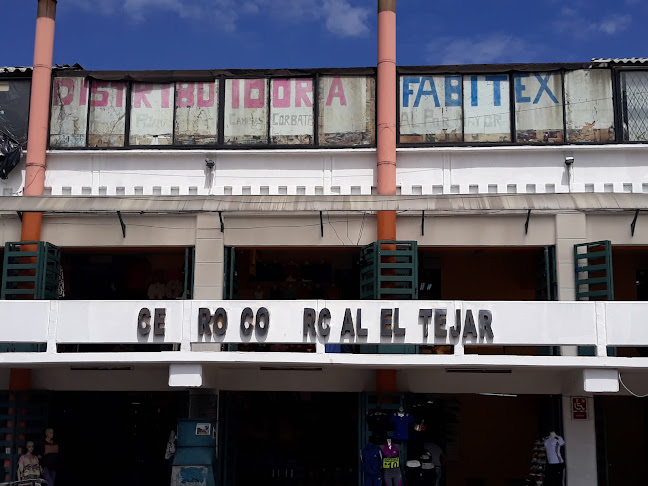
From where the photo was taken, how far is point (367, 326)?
15.6 meters

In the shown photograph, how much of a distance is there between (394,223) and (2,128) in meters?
9.48

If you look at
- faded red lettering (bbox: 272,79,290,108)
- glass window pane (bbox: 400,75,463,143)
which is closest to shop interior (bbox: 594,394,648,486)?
glass window pane (bbox: 400,75,463,143)

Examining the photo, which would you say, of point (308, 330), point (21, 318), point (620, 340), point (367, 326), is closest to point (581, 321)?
point (620, 340)

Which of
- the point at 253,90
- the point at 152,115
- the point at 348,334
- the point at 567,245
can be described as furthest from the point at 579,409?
the point at 152,115

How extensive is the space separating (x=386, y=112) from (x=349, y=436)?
8.07m

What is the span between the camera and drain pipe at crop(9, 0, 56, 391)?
61.3 feet

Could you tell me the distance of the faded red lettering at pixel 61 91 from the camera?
19328 millimetres

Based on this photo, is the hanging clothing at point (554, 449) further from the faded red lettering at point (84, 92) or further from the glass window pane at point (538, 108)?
the faded red lettering at point (84, 92)

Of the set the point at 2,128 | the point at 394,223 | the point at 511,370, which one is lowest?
the point at 511,370

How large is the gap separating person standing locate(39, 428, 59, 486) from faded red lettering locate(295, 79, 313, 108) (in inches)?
358

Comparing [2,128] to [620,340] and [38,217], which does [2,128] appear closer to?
[38,217]

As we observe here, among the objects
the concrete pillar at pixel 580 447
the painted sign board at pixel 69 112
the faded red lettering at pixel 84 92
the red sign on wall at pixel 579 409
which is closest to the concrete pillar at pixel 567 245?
the red sign on wall at pixel 579 409

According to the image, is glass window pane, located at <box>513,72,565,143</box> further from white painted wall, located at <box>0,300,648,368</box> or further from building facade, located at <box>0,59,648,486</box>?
white painted wall, located at <box>0,300,648,368</box>

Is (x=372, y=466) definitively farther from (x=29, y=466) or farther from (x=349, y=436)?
(x=29, y=466)
